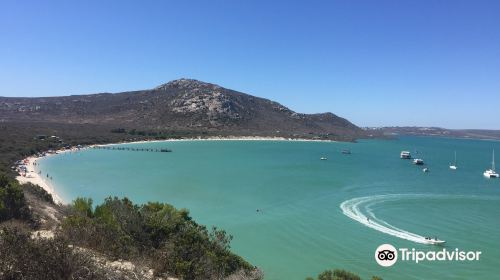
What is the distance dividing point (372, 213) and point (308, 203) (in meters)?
6.89

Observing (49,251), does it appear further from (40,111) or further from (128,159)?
(40,111)

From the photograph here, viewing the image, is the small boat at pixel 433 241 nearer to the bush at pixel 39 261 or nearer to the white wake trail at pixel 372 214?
the white wake trail at pixel 372 214

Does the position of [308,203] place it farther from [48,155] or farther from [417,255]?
[48,155]

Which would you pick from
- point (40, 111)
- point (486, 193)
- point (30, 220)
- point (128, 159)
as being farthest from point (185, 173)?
point (40, 111)

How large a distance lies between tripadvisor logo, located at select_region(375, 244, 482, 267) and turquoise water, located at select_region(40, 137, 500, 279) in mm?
546

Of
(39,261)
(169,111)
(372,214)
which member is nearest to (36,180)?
(372,214)

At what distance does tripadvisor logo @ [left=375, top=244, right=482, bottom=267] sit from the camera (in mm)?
23703

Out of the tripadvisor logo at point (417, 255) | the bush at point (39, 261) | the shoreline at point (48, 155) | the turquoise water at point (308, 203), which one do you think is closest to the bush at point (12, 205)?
the bush at point (39, 261)

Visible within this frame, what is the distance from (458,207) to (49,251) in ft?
136

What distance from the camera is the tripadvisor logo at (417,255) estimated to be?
23703mm

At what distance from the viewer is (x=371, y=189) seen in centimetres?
4956

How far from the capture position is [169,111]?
499 feet

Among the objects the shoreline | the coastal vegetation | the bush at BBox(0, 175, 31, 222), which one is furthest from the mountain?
the coastal vegetation

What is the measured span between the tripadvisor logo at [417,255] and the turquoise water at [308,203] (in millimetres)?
546
